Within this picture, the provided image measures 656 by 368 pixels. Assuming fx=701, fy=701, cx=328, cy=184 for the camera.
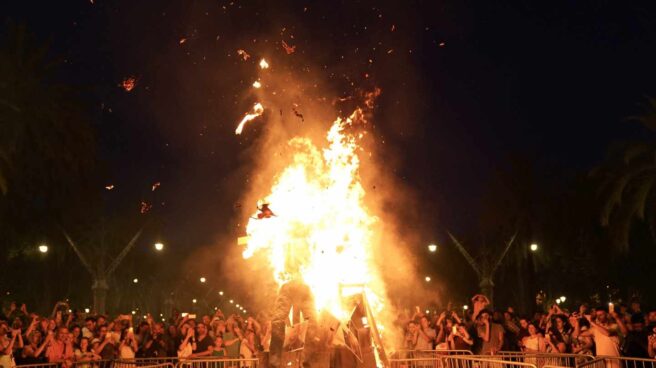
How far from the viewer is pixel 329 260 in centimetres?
1306

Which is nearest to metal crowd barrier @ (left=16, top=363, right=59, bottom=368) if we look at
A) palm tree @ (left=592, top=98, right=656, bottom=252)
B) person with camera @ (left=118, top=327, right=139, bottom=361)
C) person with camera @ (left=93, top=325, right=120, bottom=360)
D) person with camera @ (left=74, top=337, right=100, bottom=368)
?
person with camera @ (left=74, top=337, right=100, bottom=368)

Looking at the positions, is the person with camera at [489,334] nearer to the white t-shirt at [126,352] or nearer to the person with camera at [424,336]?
the person with camera at [424,336]

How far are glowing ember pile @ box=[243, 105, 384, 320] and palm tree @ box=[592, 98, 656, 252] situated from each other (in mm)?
12492

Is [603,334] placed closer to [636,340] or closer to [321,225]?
[636,340]

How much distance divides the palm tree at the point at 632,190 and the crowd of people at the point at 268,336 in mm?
9178

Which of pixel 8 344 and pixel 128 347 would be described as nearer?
pixel 8 344

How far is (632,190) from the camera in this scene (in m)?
26.4

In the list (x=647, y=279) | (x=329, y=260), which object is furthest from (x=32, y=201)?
(x=647, y=279)

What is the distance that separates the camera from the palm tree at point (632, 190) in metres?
24.5

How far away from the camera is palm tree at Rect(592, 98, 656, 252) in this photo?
24.5 metres

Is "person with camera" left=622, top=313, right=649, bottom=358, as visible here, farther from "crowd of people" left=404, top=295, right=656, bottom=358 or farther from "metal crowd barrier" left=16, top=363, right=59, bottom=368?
"metal crowd barrier" left=16, top=363, right=59, bottom=368

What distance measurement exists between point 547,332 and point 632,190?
45.2ft

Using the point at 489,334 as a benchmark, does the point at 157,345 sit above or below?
above

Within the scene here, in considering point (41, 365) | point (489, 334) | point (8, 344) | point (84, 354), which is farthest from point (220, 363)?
point (489, 334)
